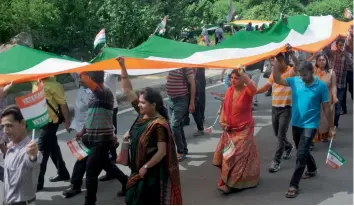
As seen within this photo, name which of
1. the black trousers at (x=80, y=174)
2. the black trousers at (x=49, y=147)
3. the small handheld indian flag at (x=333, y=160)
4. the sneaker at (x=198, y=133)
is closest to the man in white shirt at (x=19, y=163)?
the black trousers at (x=80, y=174)

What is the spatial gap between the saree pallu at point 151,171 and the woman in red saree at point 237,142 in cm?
141

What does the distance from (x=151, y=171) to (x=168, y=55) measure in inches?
82.9

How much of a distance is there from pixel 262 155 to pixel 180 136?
4.11 feet

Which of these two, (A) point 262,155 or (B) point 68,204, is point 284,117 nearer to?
(A) point 262,155

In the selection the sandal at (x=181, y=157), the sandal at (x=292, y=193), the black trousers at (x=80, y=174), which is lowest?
the sandal at (x=181, y=157)

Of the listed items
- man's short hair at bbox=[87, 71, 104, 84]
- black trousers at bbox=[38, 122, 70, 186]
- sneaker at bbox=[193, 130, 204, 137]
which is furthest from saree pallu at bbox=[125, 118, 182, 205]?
sneaker at bbox=[193, 130, 204, 137]

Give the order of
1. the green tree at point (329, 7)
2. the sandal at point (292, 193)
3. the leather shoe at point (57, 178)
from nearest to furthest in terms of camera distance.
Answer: the sandal at point (292, 193)
the leather shoe at point (57, 178)
the green tree at point (329, 7)

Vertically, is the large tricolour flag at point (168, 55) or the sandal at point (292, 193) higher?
the large tricolour flag at point (168, 55)

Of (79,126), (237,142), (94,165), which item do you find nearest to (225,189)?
(237,142)

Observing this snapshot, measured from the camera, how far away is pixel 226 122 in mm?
5891

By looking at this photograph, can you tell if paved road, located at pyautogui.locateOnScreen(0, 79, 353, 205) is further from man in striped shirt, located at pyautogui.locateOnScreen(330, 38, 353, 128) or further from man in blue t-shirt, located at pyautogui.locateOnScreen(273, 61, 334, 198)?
man in striped shirt, located at pyautogui.locateOnScreen(330, 38, 353, 128)

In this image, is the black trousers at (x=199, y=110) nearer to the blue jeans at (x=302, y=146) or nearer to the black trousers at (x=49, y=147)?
the black trousers at (x=49, y=147)

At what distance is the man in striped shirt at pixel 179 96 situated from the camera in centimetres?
728

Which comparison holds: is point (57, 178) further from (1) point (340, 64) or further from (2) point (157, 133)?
(1) point (340, 64)
